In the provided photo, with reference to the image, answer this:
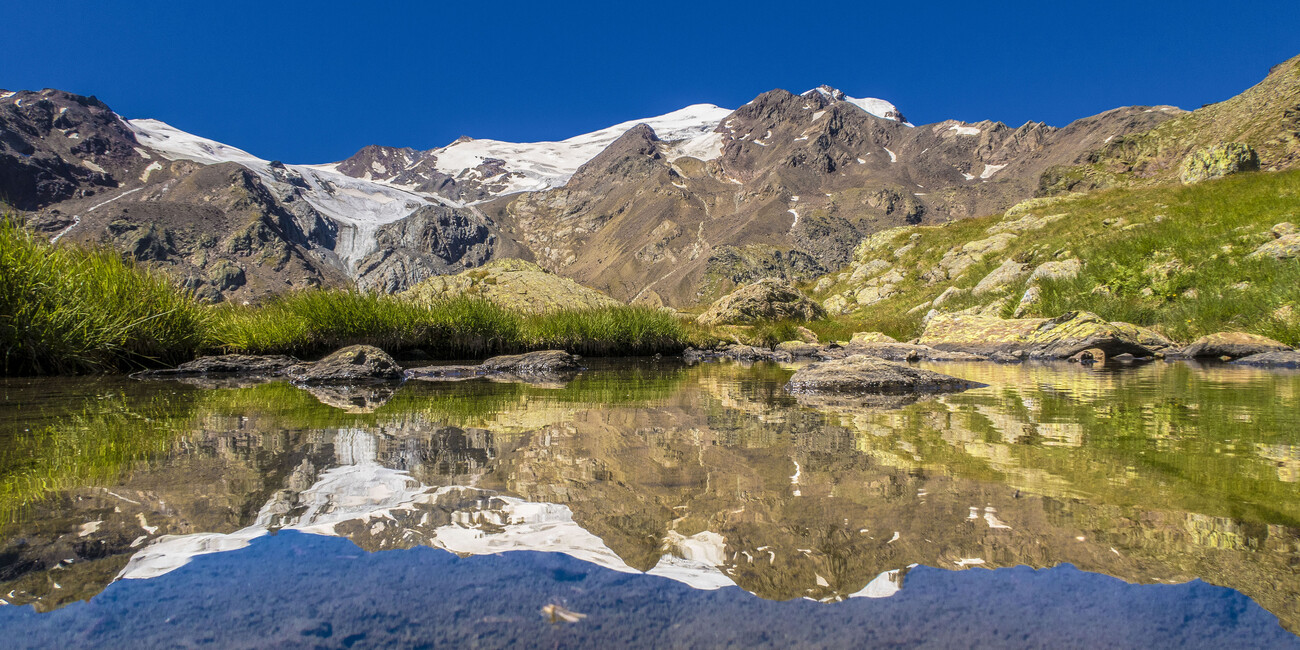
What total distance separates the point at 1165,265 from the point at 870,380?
14.8 m

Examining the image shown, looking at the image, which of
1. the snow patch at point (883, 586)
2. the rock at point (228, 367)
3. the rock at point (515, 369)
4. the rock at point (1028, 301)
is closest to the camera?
the snow patch at point (883, 586)

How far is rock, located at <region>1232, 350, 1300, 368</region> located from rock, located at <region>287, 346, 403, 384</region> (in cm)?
1276

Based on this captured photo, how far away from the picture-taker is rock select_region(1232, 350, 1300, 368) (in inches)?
352

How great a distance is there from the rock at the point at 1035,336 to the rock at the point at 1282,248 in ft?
15.5

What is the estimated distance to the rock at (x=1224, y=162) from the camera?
25094mm

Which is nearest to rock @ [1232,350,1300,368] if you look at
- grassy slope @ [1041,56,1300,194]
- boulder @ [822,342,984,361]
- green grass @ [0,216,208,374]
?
boulder @ [822,342,984,361]

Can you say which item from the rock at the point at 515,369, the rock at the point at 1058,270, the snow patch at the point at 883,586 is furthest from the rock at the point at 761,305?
the snow patch at the point at 883,586

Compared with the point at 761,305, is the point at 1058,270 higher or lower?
higher

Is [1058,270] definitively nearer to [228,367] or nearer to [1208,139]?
[228,367]

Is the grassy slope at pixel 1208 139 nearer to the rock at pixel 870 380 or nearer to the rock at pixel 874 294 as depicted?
the rock at pixel 874 294

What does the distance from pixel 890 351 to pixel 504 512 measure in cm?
1417

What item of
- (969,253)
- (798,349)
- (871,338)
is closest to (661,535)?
(798,349)

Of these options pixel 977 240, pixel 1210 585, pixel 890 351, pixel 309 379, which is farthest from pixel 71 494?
pixel 977 240

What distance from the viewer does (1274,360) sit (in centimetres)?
920
